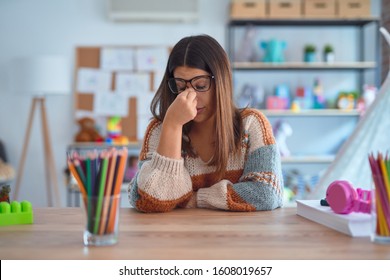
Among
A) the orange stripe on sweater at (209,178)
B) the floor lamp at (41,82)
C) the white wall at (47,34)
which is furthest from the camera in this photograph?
the white wall at (47,34)

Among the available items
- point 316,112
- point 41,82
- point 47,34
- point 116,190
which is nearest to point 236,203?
point 116,190

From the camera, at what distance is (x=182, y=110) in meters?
1.42

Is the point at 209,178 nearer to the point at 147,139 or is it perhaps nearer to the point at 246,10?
the point at 147,139

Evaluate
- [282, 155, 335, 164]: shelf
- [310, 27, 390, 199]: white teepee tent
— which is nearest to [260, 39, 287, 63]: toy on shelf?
[282, 155, 335, 164]: shelf

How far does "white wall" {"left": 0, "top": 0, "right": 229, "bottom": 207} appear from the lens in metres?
4.70

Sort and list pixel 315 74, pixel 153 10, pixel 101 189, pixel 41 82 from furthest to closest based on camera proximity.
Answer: pixel 315 74, pixel 153 10, pixel 41 82, pixel 101 189

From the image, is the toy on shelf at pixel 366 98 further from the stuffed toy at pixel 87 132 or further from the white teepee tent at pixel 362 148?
the stuffed toy at pixel 87 132

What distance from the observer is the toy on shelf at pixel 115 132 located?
15.0 ft

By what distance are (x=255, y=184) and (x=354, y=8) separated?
11.1ft

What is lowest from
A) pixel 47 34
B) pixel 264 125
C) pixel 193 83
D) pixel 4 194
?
pixel 4 194

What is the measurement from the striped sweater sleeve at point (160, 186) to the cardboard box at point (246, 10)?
3.16m

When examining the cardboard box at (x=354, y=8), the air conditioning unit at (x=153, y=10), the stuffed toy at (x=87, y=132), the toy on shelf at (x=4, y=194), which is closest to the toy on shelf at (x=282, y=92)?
the cardboard box at (x=354, y=8)

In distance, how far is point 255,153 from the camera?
5.24 feet
